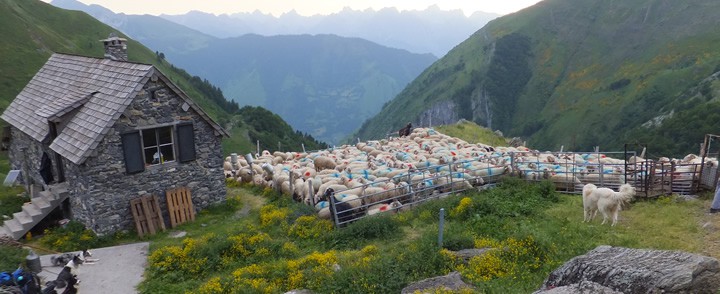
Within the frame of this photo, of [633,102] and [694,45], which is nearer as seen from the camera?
[633,102]

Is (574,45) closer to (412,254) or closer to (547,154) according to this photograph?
(547,154)

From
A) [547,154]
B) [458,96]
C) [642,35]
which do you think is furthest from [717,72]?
[547,154]

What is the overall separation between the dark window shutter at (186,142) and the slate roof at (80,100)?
969 mm

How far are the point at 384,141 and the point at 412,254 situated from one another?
25.2 m

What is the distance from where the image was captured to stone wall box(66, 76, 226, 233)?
18.8 m

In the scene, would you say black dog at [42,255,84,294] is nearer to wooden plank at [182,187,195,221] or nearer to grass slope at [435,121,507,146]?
wooden plank at [182,187,195,221]

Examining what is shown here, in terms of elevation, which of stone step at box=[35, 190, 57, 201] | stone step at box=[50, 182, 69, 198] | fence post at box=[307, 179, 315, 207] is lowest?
fence post at box=[307, 179, 315, 207]

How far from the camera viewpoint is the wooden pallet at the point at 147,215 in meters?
19.6

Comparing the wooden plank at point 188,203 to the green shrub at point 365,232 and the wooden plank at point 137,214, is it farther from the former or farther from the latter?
the green shrub at point 365,232

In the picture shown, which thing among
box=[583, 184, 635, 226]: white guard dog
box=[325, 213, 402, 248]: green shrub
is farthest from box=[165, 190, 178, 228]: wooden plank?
box=[583, 184, 635, 226]: white guard dog

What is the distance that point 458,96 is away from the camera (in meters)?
178

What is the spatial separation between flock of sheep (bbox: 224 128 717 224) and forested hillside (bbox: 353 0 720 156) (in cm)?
7880

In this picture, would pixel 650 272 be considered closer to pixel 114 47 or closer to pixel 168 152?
pixel 168 152

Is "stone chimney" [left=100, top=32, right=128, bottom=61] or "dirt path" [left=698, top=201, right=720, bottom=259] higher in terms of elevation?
"stone chimney" [left=100, top=32, right=128, bottom=61]
